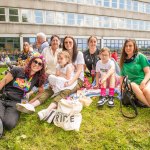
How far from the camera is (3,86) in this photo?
14.8 feet

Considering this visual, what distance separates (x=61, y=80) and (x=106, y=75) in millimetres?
1196

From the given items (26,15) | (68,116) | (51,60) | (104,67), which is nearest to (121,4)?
(26,15)

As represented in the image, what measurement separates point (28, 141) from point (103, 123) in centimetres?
154

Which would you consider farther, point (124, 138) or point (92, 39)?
point (92, 39)

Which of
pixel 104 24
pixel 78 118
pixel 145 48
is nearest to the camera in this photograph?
pixel 78 118

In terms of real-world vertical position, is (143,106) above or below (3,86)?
below

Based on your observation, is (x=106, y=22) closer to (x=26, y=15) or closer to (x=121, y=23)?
(x=121, y=23)

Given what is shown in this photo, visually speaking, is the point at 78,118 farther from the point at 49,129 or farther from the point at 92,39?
the point at 92,39

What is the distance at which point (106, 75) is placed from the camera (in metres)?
5.46

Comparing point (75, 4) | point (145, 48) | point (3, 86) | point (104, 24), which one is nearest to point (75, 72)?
point (3, 86)

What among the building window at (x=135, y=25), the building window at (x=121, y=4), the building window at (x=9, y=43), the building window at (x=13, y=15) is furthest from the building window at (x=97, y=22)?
the building window at (x=9, y=43)

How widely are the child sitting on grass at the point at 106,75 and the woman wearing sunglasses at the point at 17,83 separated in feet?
4.89

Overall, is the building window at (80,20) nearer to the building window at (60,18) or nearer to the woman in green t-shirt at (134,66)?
the building window at (60,18)

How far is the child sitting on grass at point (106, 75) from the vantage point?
510 cm
